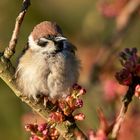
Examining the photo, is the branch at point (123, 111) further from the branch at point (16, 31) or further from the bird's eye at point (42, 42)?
the bird's eye at point (42, 42)

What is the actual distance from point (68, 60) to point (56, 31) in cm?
42

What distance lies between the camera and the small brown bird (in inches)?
181

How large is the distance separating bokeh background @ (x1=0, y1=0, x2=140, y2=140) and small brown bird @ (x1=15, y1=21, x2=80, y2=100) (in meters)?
0.51

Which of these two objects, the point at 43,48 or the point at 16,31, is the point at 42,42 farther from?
the point at 16,31

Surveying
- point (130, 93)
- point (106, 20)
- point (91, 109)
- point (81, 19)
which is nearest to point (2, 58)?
point (130, 93)

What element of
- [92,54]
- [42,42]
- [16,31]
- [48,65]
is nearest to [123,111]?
[16,31]

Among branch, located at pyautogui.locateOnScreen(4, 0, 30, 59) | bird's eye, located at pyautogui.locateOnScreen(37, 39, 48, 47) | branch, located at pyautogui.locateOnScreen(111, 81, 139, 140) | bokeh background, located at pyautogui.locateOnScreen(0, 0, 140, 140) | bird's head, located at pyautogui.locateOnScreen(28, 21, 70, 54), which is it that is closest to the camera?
branch, located at pyautogui.locateOnScreen(111, 81, 139, 140)

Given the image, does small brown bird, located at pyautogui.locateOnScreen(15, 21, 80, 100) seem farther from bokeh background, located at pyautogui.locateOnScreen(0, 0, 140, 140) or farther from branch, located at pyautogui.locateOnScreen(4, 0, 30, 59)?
branch, located at pyautogui.locateOnScreen(4, 0, 30, 59)

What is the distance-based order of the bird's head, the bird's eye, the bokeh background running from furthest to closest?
the bokeh background, the bird's eye, the bird's head

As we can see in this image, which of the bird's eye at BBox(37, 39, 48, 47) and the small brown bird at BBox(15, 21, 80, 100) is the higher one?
the bird's eye at BBox(37, 39, 48, 47)

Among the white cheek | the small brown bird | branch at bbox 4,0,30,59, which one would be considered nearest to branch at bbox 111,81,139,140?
branch at bbox 4,0,30,59

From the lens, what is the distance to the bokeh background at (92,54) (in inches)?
221

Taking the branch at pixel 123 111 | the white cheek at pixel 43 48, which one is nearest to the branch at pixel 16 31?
the branch at pixel 123 111

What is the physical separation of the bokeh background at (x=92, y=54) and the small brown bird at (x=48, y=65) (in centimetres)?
51
